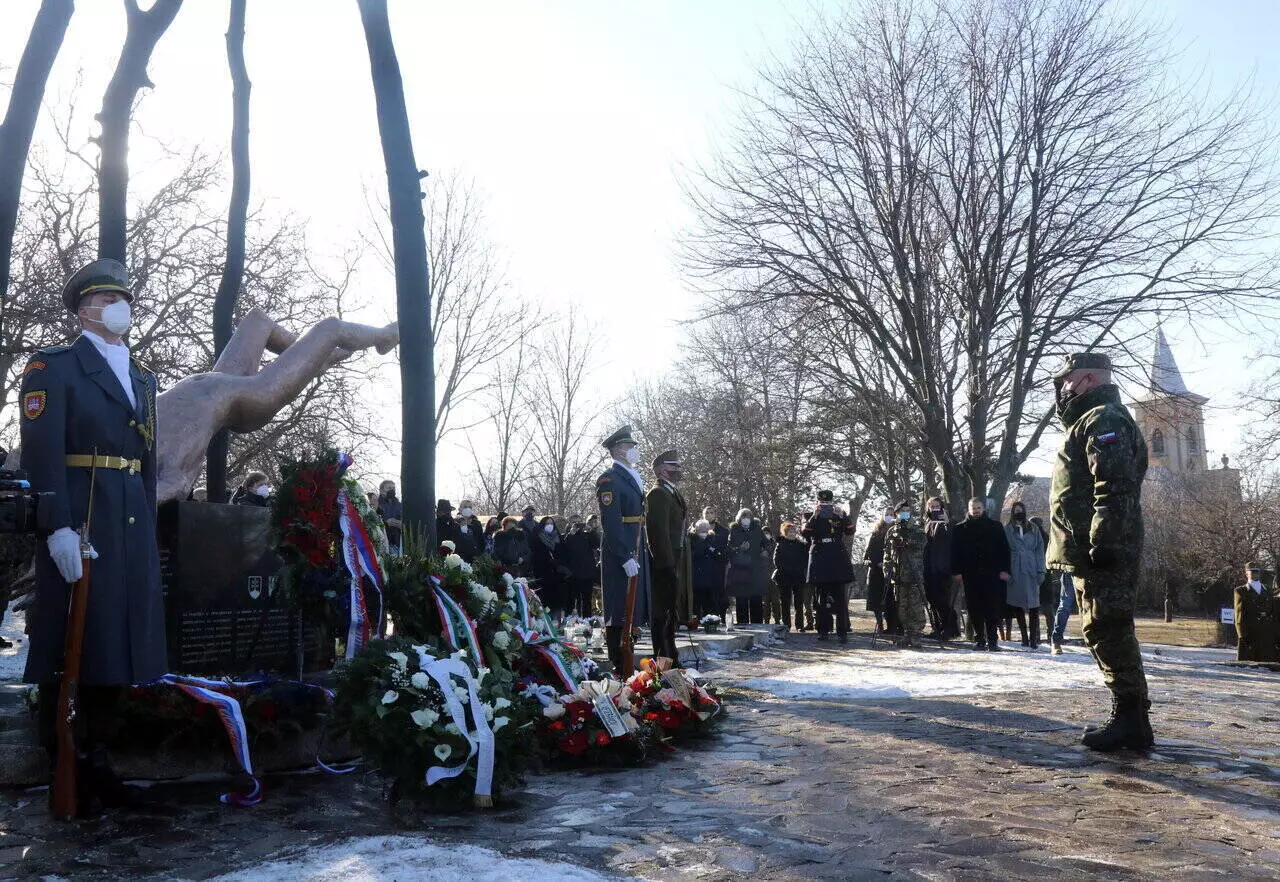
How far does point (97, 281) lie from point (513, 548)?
11455mm

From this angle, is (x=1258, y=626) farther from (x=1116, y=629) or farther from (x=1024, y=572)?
(x=1116, y=629)

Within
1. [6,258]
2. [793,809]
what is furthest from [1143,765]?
[6,258]

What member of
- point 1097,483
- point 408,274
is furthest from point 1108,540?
point 408,274

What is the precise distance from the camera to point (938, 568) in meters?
14.3

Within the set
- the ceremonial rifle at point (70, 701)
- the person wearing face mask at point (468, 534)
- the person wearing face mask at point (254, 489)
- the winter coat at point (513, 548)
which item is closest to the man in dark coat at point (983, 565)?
the winter coat at point (513, 548)

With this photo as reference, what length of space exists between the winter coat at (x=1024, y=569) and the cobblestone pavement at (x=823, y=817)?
7566 mm

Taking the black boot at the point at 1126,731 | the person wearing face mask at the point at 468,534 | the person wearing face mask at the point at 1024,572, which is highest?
the person wearing face mask at the point at 468,534

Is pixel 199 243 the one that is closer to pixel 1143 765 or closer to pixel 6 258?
pixel 6 258

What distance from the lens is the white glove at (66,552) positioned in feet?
14.8

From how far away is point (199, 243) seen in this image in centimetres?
2119

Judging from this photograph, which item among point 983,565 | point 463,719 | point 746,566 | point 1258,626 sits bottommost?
point 1258,626

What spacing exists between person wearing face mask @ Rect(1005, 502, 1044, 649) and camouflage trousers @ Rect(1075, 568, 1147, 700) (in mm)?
8215

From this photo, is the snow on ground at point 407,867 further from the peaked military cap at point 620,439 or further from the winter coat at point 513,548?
the winter coat at point 513,548

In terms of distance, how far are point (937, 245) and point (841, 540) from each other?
7300 millimetres
